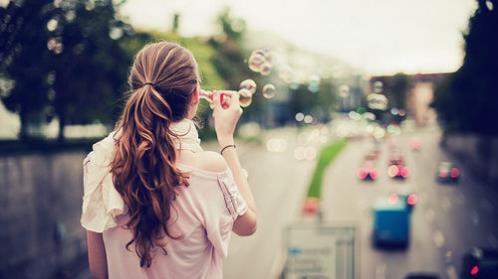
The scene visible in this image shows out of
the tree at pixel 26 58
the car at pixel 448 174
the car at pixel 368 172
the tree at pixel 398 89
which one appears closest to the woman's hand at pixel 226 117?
the tree at pixel 26 58

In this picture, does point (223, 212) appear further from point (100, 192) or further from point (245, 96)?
point (245, 96)

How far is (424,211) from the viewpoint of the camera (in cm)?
2867

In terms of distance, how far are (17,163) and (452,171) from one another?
27.5m

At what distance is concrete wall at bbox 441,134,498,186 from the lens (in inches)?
993

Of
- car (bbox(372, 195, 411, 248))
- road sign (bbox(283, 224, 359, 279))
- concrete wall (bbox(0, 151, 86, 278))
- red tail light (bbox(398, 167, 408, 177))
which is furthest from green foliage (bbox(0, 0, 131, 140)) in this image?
red tail light (bbox(398, 167, 408, 177))

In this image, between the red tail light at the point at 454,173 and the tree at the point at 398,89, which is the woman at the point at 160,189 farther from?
the red tail light at the point at 454,173

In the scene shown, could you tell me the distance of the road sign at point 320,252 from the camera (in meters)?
9.12

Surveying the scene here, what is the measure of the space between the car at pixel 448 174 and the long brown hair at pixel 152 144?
32.0 metres

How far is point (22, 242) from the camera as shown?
39.3ft

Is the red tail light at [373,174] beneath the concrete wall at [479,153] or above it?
beneath

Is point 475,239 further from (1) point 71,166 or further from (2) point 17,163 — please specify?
(2) point 17,163

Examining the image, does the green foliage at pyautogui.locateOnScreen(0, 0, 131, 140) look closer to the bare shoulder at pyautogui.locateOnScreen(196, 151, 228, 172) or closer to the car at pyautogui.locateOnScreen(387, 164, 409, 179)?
the bare shoulder at pyautogui.locateOnScreen(196, 151, 228, 172)

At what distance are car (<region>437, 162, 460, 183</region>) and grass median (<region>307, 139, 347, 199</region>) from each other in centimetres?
842

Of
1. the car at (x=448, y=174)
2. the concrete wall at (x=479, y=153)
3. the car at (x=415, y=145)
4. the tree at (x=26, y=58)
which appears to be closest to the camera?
the tree at (x=26, y=58)
